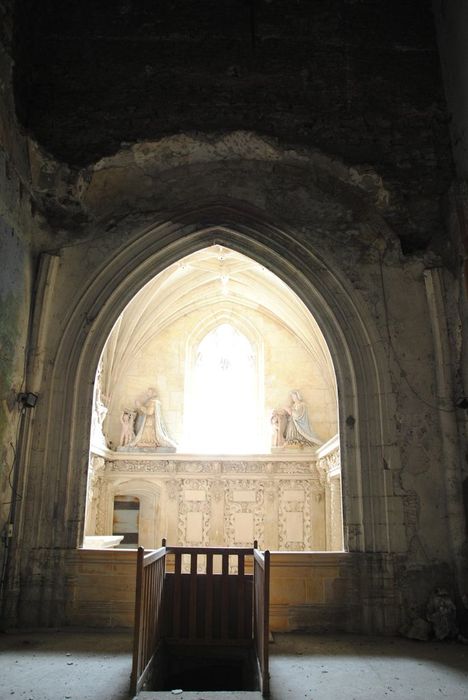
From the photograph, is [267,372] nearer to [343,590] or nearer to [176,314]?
[176,314]

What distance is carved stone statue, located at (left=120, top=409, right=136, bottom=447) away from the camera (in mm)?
12312

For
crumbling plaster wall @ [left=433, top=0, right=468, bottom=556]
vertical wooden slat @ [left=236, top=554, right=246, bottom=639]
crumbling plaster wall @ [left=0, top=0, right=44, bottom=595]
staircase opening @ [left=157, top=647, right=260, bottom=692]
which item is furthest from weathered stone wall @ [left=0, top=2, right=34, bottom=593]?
crumbling plaster wall @ [left=433, top=0, right=468, bottom=556]

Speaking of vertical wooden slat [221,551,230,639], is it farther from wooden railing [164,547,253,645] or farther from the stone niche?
the stone niche

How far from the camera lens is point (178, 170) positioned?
6.60 m

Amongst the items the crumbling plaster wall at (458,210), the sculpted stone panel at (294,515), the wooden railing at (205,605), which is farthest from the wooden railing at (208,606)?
the sculpted stone panel at (294,515)

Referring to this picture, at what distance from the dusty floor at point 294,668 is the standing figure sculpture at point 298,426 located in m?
7.01

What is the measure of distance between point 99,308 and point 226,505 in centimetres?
684

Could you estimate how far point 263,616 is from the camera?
3812 mm

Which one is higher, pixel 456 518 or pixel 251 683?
pixel 456 518

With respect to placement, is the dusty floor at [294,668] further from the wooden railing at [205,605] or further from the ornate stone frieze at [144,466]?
the ornate stone frieze at [144,466]

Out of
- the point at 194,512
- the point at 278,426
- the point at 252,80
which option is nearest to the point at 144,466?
the point at 194,512

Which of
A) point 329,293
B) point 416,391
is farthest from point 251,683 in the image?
point 329,293

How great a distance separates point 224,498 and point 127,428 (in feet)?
8.11

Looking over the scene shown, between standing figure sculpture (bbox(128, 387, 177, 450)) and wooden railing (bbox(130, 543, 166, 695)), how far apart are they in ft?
24.6
